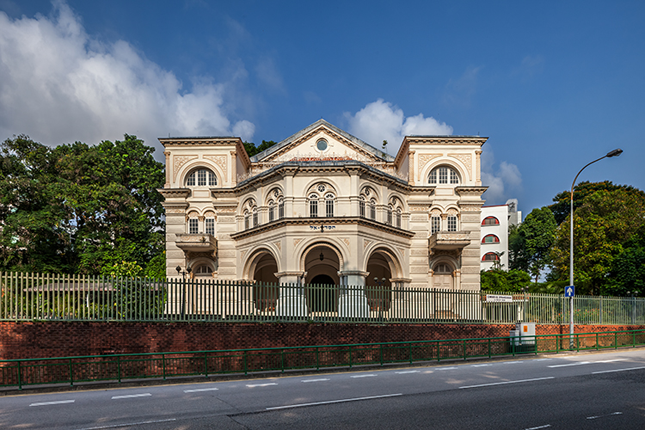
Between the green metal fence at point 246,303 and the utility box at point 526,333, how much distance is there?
1536 mm

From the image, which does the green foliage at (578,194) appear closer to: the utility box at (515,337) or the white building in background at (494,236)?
the white building in background at (494,236)

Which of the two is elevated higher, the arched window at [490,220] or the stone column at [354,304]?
the arched window at [490,220]

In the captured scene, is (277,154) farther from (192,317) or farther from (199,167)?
(192,317)

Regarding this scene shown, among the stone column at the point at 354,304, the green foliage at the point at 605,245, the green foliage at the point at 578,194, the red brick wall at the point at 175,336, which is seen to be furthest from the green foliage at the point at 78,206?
the green foliage at the point at 578,194

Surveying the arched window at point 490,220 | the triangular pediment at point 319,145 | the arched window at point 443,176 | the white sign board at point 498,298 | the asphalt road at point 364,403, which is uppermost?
the triangular pediment at point 319,145

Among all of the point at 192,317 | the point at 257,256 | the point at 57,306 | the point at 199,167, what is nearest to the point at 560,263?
the point at 257,256

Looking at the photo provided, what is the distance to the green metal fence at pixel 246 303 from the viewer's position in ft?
50.4

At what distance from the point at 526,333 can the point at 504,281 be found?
26.3m

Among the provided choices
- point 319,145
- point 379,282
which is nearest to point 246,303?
point 379,282

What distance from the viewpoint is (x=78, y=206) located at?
35.4 meters

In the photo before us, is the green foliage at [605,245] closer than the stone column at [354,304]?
No

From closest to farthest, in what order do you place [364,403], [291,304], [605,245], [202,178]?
[364,403] < [291,304] < [605,245] < [202,178]

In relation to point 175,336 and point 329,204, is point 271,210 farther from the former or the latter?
point 175,336

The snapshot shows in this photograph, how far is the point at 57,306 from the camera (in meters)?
15.3
